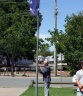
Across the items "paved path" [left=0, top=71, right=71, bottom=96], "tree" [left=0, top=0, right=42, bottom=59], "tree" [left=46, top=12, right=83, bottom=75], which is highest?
"tree" [left=0, top=0, right=42, bottom=59]

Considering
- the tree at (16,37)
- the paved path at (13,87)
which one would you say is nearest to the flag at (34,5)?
the paved path at (13,87)

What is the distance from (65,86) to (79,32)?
16.3 ft

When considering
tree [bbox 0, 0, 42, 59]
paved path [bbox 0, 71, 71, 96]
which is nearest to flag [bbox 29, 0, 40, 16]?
paved path [bbox 0, 71, 71, 96]

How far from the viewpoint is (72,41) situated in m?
18.5

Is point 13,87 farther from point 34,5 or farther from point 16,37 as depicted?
point 16,37

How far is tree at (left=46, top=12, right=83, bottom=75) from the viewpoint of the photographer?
1812 cm

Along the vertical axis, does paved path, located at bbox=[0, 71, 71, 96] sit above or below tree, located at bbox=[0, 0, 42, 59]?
below

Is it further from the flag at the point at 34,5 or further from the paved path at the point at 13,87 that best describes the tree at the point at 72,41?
the flag at the point at 34,5

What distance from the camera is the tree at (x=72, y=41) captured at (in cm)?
1812

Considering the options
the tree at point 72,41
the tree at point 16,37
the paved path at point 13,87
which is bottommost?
the paved path at point 13,87

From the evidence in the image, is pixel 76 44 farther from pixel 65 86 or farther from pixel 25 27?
pixel 25 27

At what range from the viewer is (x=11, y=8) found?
49.2 m

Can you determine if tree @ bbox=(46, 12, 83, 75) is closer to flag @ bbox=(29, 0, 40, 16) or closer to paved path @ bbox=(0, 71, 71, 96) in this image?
paved path @ bbox=(0, 71, 71, 96)

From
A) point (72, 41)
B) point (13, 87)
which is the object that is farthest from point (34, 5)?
point (13, 87)
